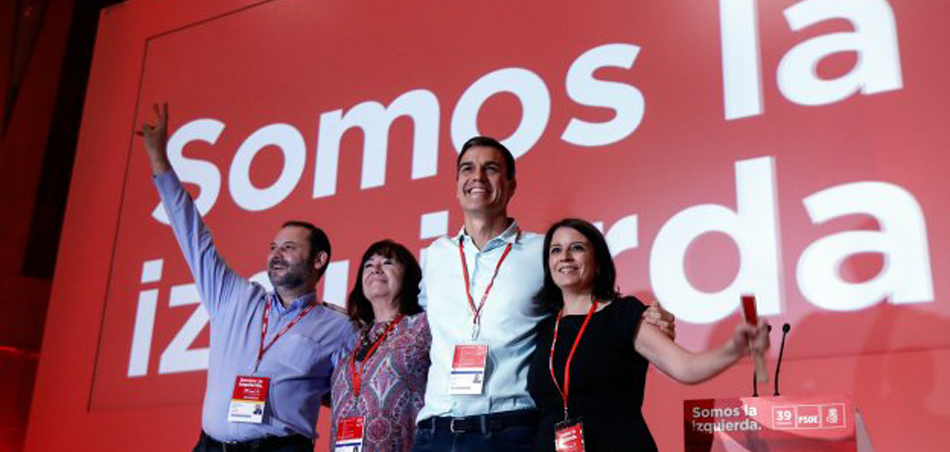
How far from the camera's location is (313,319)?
287 cm

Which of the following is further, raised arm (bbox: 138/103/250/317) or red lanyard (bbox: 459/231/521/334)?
raised arm (bbox: 138/103/250/317)

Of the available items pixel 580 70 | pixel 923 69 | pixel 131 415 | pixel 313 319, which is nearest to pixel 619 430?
pixel 313 319

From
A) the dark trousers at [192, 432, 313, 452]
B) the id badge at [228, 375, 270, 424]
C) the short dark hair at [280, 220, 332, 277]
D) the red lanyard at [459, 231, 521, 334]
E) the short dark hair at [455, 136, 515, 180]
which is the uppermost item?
the short dark hair at [455, 136, 515, 180]

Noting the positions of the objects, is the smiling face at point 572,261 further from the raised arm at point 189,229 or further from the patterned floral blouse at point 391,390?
the raised arm at point 189,229

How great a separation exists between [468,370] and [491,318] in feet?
0.48

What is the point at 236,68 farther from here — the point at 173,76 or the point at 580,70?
the point at 580,70

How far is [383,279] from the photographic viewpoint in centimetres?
262

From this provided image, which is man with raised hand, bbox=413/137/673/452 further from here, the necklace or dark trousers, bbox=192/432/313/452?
dark trousers, bbox=192/432/313/452

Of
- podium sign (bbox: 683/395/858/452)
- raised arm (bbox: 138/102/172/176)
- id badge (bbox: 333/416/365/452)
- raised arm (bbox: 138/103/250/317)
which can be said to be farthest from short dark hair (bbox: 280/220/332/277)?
podium sign (bbox: 683/395/858/452)

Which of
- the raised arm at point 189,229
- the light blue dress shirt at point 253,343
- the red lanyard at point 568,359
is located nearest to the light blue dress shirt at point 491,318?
the red lanyard at point 568,359

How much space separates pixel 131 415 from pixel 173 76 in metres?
1.71

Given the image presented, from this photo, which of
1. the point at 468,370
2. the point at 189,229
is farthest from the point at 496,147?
the point at 189,229

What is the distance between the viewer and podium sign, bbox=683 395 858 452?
1848mm

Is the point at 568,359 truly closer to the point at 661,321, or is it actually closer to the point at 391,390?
the point at 661,321
